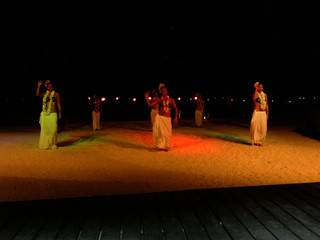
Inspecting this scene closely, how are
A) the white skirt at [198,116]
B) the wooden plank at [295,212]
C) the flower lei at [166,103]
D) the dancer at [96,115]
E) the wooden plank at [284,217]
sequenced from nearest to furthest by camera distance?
the wooden plank at [284,217] < the wooden plank at [295,212] < the flower lei at [166,103] < the dancer at [96,115] < the white skirt at [198,116]

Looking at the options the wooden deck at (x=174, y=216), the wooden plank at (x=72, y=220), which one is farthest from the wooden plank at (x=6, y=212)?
the wooden plank at (x=72, y=220)

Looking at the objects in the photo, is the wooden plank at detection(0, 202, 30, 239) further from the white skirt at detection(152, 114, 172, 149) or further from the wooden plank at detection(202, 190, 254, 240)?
the white skirt at detection(152, 114, 172, 149)

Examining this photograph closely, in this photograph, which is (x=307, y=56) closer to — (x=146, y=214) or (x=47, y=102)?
(x=47, y=102)

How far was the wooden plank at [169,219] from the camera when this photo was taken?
Result: 3570mm

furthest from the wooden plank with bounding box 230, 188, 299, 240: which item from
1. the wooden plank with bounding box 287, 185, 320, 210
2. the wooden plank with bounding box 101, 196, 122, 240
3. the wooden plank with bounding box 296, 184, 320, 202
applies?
the wooden plank with bounding box 101, 196, 122, 240

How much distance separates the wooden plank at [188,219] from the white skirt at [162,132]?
521cm

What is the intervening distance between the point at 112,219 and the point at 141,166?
3978 millimetres

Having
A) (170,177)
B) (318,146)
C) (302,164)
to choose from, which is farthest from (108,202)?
(318,146)

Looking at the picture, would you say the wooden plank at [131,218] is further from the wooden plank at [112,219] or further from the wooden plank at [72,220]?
the wooden plank at [72,220]

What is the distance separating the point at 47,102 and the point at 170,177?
17.6 feet

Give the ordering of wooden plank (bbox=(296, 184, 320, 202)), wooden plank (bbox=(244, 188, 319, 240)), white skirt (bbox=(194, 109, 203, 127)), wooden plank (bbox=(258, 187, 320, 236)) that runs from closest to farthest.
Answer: wooden plank (bbox=(244, 188, 319, 240)), wooden plank (bbox=(258, 187, 320, 236)), wooden plank (bbox=(296, 184, 320, 202)), white skirt (bbox=(194, 109, 203, 127))

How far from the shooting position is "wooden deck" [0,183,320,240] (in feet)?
11.8

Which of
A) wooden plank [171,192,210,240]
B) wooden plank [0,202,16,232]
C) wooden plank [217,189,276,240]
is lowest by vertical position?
wooden plank [0,202,16,232]

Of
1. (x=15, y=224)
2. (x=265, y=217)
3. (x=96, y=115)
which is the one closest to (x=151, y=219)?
(x=265, y=217)
